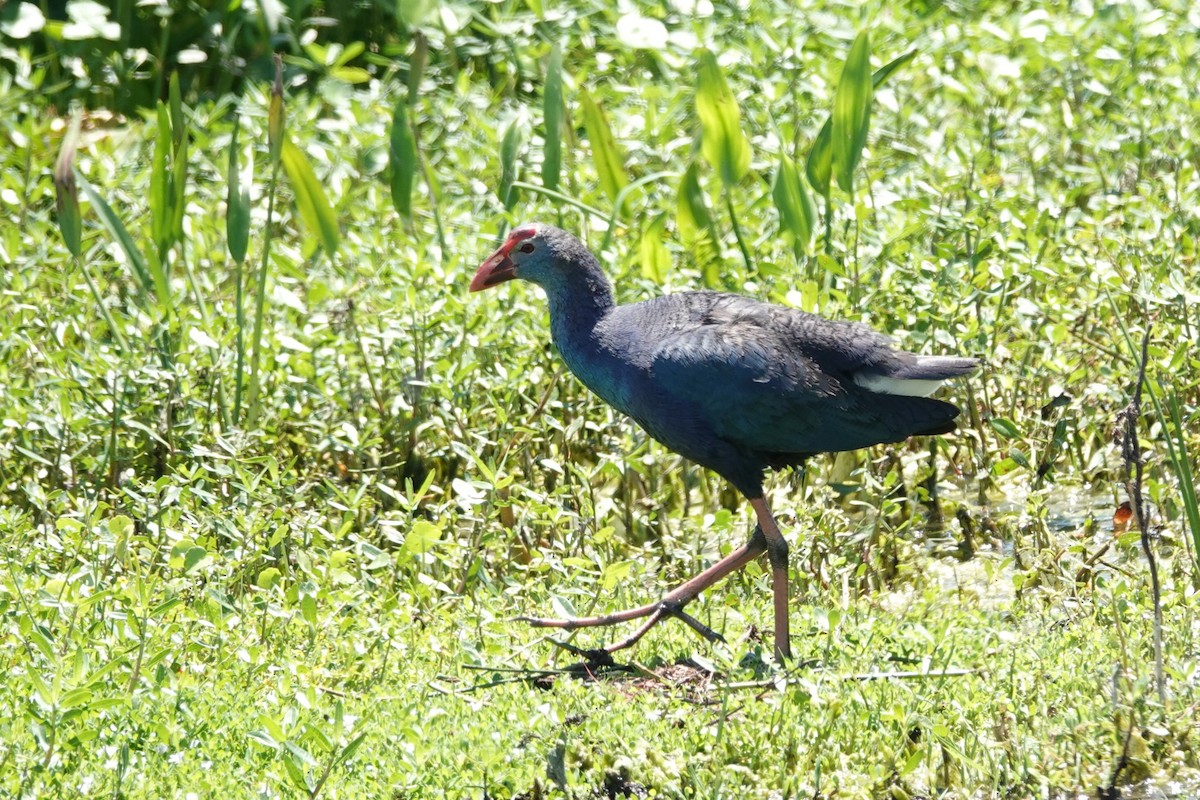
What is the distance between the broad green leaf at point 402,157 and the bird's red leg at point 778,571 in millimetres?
1856

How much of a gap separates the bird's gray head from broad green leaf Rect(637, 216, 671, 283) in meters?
0.76

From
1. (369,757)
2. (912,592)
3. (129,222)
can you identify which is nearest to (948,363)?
(912,592)

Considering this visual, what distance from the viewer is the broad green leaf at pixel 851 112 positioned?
14.6 feet

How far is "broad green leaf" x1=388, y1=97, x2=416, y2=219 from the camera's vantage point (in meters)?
4.95

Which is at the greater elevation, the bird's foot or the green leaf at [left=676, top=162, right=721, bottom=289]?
the green leaf at [left=676, top=162, right=721, bottom=289]

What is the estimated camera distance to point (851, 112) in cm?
453

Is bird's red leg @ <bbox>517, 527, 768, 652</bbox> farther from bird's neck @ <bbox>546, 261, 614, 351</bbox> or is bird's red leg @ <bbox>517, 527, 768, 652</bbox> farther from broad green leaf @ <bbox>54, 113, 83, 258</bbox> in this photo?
broad green leaf @ <bbox>54, 113, 83, 258</bbox>

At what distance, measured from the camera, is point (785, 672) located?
3.25m

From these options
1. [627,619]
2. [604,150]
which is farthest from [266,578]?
[604,150]

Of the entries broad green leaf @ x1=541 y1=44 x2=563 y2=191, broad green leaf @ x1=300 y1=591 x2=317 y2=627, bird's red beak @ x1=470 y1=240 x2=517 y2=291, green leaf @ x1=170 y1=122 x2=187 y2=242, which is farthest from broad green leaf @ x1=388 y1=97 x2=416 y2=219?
broad green leaf @ x1=300 y1=591 x2=317 y2=627

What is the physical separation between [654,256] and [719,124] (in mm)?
463

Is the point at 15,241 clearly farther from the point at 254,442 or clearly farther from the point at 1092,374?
the point at 1092,374

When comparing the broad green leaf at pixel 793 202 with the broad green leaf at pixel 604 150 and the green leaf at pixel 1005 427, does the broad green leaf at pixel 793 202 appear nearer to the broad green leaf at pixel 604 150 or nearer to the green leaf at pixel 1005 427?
the broad green leaf at pixel 604 150

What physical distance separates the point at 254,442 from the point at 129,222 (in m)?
1.77
